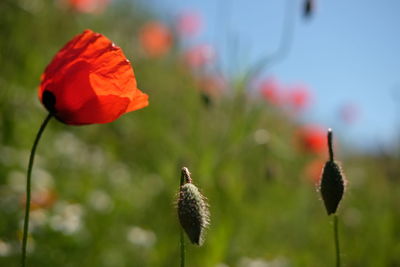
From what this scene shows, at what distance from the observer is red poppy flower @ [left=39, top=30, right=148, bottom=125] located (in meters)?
1.24

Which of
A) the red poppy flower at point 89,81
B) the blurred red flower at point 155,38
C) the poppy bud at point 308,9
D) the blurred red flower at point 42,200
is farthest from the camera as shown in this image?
the blurred red flower at point 155,38

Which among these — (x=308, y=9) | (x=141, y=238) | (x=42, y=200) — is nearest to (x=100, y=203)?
(x=141, y=238)

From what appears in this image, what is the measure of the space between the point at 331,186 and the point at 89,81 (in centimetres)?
62

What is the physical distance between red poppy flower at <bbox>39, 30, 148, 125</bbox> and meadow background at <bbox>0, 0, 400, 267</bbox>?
0.77 metres

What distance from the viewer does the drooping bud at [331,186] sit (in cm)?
113

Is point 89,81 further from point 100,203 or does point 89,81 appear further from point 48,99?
point 100,203

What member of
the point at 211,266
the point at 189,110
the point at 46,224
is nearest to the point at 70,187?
the point at 189,110

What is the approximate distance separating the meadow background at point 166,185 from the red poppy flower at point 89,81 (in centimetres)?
77

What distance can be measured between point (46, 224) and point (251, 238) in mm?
1711

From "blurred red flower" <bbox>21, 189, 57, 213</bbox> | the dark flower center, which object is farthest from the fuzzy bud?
"blurred red flower" <bbox>21, 189, 57, 213</bbox>

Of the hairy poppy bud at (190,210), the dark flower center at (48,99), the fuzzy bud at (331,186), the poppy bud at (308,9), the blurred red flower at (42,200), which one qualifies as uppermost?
the poppy bud at (308,9)

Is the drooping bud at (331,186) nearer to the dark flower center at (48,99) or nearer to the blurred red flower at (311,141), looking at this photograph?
the dark flower center at (48,99)

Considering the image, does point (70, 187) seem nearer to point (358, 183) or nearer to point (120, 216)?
point (120, 216)

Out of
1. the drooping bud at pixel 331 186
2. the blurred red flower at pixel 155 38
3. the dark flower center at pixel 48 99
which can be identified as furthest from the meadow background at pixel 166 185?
the blurred red flower at pixel 155 38
